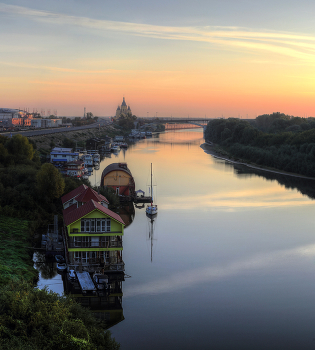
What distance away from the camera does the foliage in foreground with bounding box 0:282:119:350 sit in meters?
5.09

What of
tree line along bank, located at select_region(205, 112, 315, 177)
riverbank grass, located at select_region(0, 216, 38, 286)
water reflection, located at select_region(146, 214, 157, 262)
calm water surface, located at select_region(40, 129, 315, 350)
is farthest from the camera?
tree line along bank, located at select_region(205, 112, 315, 177)

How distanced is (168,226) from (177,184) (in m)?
8.45

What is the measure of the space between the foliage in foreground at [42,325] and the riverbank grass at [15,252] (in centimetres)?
159

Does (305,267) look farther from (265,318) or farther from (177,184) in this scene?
(177,184)

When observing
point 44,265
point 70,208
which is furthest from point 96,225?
point 70,208

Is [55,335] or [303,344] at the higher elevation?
[55,335]

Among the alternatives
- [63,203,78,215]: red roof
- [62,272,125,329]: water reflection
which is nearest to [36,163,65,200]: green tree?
[63,203,78,215]: red roof

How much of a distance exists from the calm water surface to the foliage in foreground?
136cm

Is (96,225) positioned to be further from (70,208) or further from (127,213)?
(127,213)

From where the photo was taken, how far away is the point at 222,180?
78.7 feet

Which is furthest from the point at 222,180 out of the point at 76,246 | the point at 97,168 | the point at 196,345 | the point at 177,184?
the point at 196,345

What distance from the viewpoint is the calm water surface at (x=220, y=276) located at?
24.3 feet

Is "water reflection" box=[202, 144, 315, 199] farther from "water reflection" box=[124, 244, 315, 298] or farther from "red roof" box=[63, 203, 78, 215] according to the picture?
"red roof" box=[63, 203, 78, 215]

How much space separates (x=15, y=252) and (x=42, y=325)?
208 inches
